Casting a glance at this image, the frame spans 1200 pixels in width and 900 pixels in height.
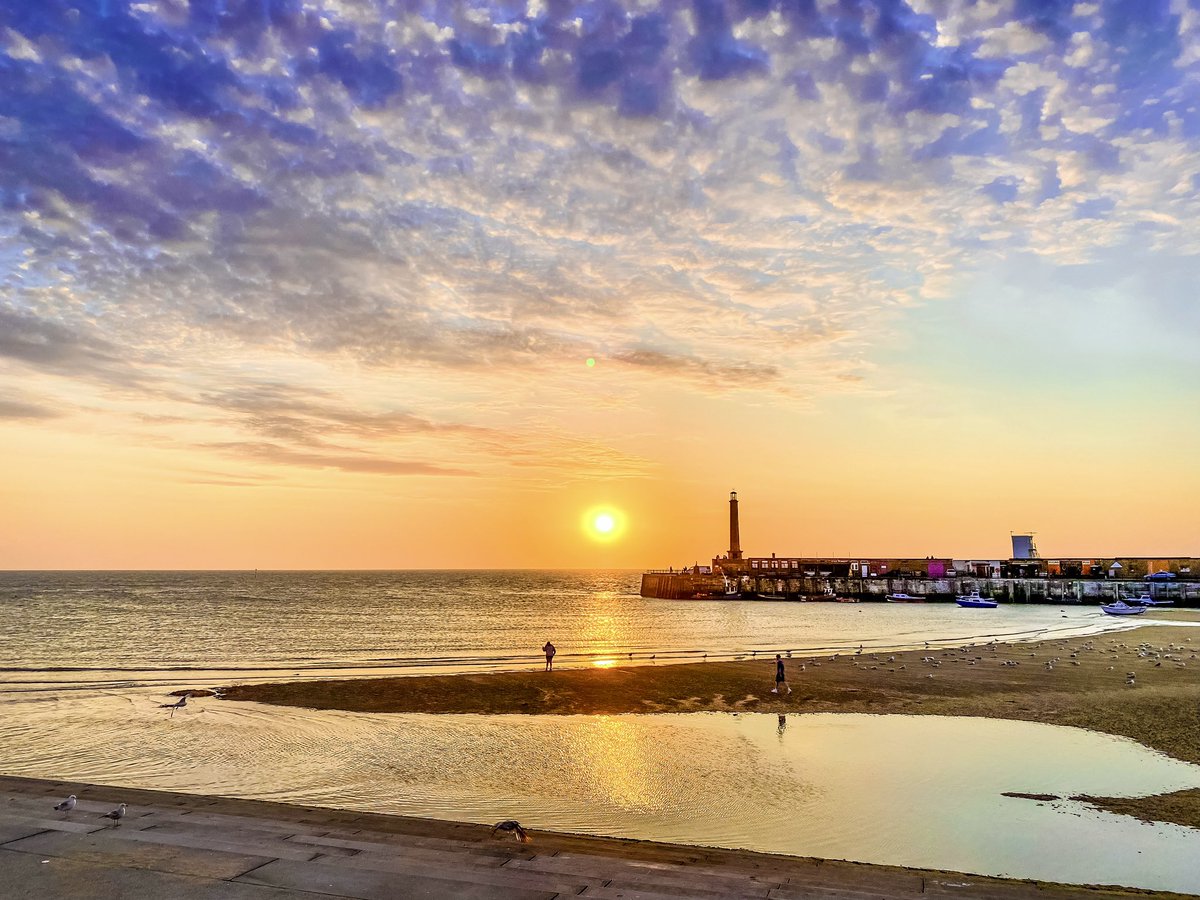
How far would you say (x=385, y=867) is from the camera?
12188mm

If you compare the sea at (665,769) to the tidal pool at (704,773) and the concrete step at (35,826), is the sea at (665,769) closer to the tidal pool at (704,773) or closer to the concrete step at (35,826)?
the tidal pool at (704,773)

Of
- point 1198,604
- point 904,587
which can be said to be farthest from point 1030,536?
point 1198,604

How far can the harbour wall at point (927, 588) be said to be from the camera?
135500mm

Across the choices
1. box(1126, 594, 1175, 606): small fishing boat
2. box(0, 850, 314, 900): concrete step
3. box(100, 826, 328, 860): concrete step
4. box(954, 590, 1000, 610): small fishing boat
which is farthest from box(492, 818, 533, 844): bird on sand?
box(1126, 594, 1175, 606): small fishing boat

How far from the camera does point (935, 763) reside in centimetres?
2242

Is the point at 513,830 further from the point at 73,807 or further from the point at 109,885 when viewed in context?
the point at 73,807

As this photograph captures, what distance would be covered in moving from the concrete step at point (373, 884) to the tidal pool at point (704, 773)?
5.33 meters

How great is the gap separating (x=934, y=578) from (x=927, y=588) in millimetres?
2999

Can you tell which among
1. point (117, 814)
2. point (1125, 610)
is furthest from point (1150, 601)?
point (117, 814)

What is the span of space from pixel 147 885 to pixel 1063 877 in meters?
15.6

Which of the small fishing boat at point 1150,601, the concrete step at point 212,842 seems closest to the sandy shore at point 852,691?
the concrete step at point 212,842

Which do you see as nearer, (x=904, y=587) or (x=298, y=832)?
(x=298, y=832)

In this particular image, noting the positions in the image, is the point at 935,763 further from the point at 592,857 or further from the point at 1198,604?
the point at 1198,604

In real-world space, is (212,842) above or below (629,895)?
below
